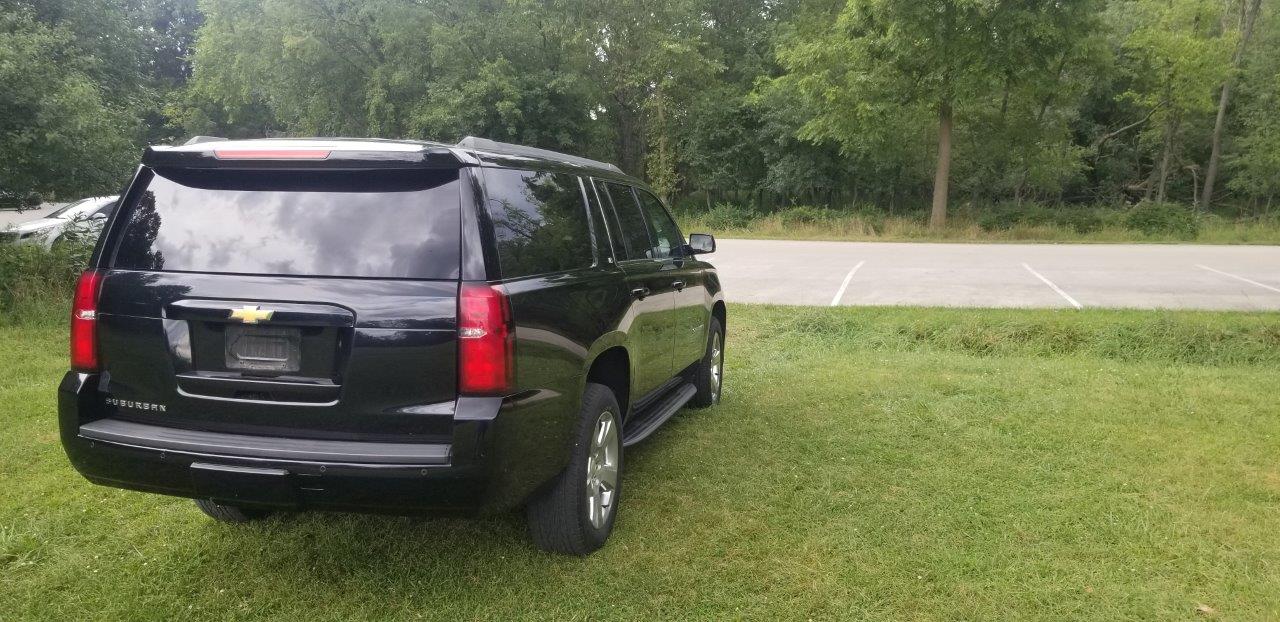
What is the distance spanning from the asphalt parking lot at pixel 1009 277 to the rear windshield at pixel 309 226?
9.37 meters

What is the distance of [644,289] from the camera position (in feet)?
14.4

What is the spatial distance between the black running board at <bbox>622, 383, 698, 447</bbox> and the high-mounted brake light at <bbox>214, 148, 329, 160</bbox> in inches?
76.0

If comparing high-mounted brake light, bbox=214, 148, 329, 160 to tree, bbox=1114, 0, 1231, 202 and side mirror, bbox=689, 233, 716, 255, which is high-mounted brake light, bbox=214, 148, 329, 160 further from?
tree, bbox=1114, 0, 1231, 202

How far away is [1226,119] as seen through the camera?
39750mm

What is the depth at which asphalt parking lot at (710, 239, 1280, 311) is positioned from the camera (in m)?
12.0

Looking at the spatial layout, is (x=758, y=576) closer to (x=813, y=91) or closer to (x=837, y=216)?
(x=813, y=91)

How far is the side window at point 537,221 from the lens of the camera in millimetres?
3176

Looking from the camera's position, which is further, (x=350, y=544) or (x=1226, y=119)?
(x=1226, y=119)

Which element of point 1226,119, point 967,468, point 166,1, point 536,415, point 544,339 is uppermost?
point 166,1

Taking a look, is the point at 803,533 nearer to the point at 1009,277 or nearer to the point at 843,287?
the point at 843,287

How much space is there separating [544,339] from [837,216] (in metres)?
32.3

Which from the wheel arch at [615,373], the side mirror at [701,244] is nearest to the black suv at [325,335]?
the wheel arch at [615,373]

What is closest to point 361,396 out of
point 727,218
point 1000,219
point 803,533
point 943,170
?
point 803,533

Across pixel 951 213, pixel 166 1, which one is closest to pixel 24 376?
pixel 951 213
